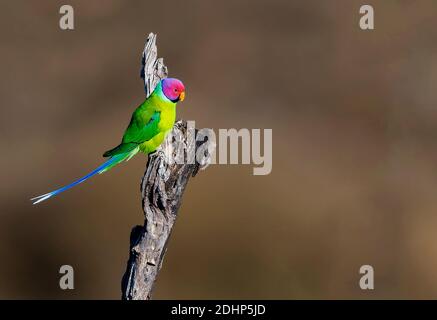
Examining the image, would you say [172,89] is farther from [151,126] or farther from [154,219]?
[154,219]

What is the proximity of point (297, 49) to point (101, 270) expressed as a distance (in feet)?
12.0

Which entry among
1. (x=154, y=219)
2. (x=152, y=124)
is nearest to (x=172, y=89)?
(x=152, y=124)

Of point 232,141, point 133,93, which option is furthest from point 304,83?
point 232,141

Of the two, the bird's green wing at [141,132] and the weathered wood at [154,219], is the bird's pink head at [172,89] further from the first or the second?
the weathered wood at [154,219]

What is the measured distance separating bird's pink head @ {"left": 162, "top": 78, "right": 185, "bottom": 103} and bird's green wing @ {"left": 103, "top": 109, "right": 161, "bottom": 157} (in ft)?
0.45

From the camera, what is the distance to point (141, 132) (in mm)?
5051

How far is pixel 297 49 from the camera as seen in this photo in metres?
10.0

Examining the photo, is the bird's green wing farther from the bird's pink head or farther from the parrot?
the bird's pink head

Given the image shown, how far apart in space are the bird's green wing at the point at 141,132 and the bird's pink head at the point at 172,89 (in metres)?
0.14

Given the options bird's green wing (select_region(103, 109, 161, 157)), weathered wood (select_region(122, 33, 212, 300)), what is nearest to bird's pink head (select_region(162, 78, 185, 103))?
bird's green wing (select_region(103, 109, 161, 157))

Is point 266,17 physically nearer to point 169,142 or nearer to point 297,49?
point 297,49

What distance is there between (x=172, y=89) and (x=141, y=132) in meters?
0.34

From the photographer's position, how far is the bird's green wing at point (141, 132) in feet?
16.5

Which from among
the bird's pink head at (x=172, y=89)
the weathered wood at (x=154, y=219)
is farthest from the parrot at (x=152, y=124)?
the weathered wood at (x=154, y=219)
